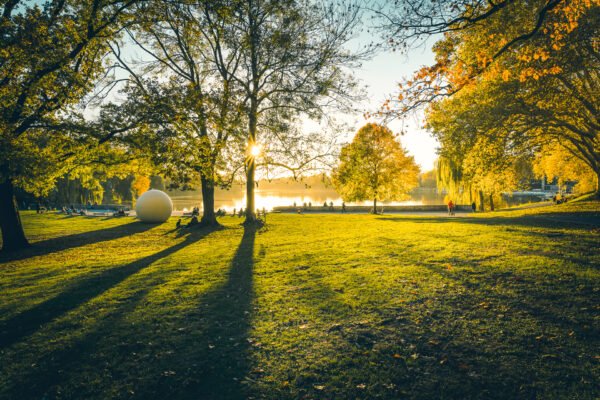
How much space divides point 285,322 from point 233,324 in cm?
99

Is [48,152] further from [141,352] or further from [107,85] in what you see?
[141,352]

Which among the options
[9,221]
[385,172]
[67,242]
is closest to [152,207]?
[67,242]

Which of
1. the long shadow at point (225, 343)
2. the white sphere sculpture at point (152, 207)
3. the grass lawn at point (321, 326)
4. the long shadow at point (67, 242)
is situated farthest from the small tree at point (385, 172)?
the long shadow at point (225, 343)

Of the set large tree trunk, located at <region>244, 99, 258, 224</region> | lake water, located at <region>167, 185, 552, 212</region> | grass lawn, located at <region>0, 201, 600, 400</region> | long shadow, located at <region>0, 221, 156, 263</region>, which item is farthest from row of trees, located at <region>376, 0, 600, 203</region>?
lake water, located at <region>167, 185, 552, 212</region>

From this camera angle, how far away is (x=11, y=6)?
35.6ft

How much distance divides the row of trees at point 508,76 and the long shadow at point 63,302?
28.9ft

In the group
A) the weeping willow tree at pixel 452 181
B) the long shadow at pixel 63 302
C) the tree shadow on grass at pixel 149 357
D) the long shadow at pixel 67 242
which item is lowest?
the tree shadow on grass at pixel 149 357

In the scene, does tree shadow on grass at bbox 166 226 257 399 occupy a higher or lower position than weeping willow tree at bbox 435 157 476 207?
Answer: lower

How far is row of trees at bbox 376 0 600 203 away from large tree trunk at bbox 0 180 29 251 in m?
16.6

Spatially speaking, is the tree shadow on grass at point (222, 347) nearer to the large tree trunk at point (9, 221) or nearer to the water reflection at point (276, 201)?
the large tree trunk at point (9, 221)

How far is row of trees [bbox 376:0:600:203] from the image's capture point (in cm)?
648

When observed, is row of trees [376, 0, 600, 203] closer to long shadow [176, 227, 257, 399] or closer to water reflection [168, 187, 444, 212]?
long shadow [176, 227, 257, 399]

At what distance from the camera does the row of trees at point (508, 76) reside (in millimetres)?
6484

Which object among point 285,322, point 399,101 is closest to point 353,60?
point 399,101
